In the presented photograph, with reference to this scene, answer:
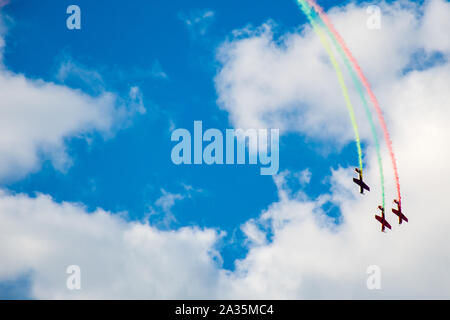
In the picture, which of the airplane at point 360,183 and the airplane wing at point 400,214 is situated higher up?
the airplane at point 360,183

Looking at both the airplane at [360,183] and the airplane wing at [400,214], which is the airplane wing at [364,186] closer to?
the airplane at [360,183]

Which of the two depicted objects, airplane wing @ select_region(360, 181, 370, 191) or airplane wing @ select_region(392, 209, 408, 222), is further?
airplane wing @ select_region(392, 209, 408, 222)

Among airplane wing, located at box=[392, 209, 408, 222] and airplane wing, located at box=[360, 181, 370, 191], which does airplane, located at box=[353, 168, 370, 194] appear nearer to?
airplane wing, located at box=[360, 181, 370, 191]

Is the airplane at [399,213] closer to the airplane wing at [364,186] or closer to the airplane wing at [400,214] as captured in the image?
the airplane wing at [400,214]

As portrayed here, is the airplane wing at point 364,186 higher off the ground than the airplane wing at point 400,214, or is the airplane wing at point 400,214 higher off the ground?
the airplane wing at point 364,186

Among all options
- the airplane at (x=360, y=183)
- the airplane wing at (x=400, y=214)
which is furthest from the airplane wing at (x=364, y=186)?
the airplane wing at (x=400, y=214)

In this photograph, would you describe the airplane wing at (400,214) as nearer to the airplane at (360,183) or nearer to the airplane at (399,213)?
the airplane at (399,213)

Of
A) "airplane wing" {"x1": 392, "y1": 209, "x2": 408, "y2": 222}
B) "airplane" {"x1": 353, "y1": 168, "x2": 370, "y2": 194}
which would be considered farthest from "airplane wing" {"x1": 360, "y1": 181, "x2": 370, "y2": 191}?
"airplane wing" {"x1": 392, "y1": 209, "x2": 408, "y2": 222}

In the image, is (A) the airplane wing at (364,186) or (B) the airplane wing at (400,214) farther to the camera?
(B) the airplane wing at (400,214)

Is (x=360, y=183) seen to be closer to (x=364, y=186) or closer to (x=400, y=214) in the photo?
(x=364, y=186)

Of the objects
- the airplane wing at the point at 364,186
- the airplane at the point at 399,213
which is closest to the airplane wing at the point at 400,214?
the airplane at the point at 399,213

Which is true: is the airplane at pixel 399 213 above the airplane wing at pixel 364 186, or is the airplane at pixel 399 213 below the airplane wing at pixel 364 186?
below
